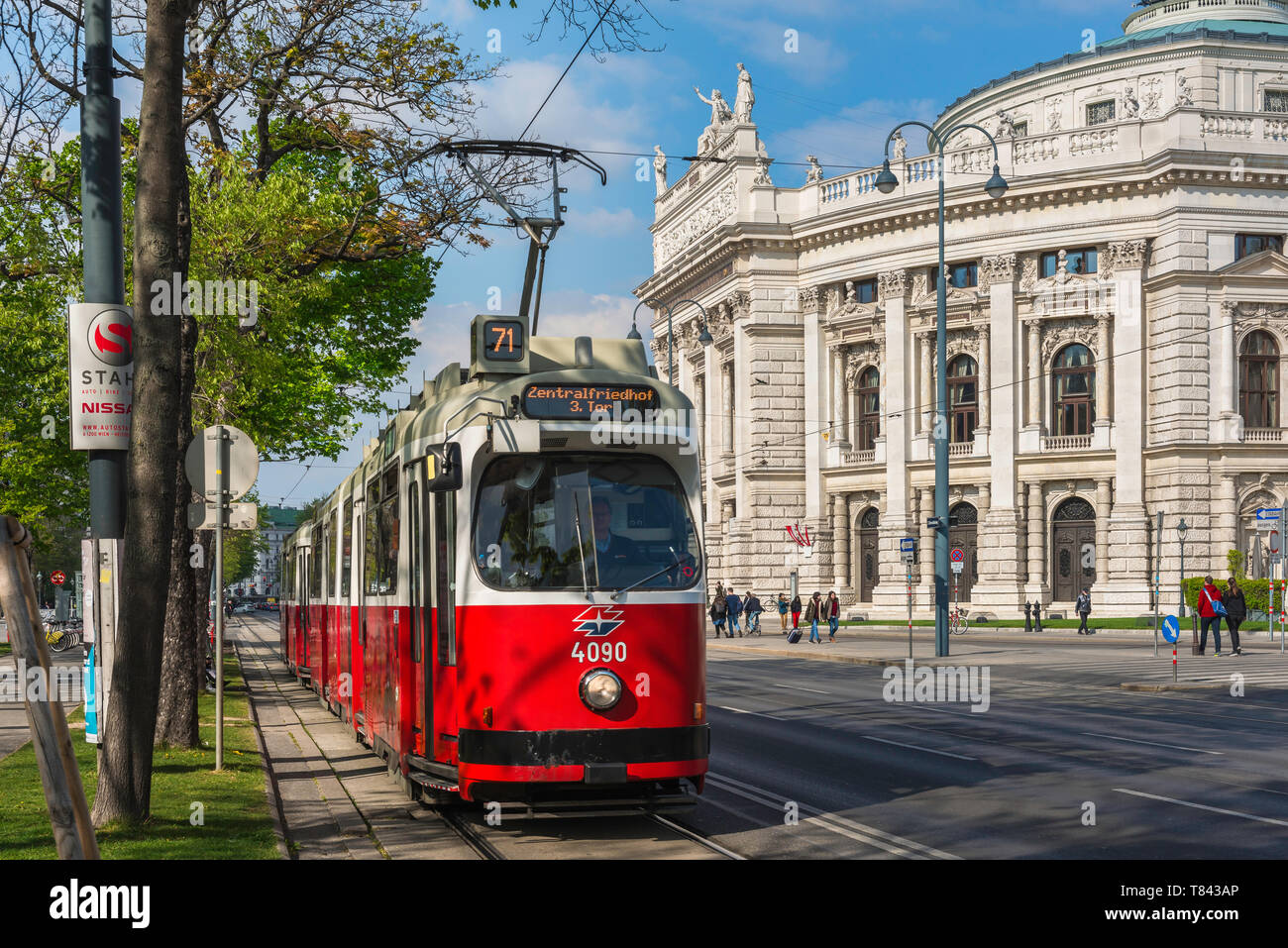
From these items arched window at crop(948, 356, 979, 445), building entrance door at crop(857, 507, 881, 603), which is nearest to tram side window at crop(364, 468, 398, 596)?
arched window at crop(948, 356, 979, 445)

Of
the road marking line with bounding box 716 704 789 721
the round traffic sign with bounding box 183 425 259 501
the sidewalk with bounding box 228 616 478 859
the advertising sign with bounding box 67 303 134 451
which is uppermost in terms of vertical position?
the advertising sign with bounding box 67 303 134 451

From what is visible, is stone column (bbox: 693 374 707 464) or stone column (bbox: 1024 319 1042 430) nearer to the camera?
stone column (bbox: 1024 319 1042 430)

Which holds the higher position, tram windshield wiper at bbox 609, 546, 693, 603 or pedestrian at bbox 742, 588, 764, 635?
tram windshield wiper at bbox 609, 546, 693, 603

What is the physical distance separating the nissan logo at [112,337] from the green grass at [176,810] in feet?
10.9

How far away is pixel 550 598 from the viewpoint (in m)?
9.45

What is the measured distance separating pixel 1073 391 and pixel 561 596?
49902mm

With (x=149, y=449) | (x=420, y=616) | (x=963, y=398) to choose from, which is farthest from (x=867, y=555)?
(x=149, y=449)

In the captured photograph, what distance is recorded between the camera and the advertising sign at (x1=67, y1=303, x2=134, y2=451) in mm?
10047

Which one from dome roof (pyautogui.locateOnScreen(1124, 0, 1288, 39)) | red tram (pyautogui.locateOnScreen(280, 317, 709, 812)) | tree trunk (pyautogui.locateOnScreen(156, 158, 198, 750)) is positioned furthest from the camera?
dome roof (pyautogui.locateOnScreen(1124, 0, 1288, 39))

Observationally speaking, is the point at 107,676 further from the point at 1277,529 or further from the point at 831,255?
the point at 831,255

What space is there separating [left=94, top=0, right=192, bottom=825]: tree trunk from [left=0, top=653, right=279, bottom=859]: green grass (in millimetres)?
454

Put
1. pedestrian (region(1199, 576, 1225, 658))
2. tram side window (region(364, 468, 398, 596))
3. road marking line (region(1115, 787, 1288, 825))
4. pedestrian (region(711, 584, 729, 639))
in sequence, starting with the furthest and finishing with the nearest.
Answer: pedestrian (region(711, 584, 729, 639)), pedestrian (region(1199, 576, 1225, 658)), tram side window (region(364, 468, 398, 596)), road marking line (region(1115, 787, 1288, 825))

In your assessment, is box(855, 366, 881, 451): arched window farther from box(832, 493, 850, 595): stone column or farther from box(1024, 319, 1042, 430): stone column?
box(1024, 319, 1042, 430): stone column
